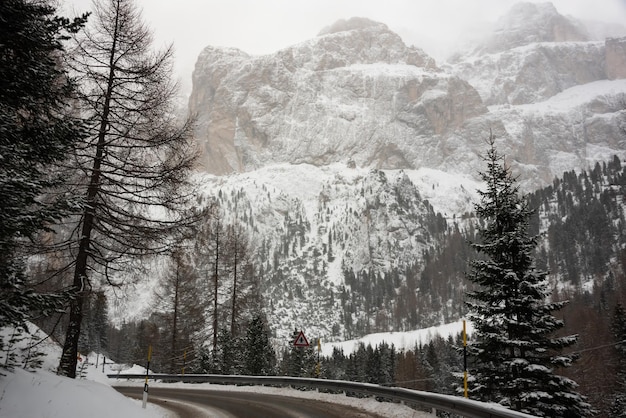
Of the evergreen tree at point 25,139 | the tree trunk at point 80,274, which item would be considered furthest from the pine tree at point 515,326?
the evergreen tree at point 25,139

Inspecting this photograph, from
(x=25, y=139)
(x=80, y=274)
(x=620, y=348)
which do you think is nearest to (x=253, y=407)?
(x=80, y=274)

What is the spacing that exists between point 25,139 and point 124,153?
366 centimetres

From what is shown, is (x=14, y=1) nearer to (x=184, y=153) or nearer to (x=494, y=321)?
(x=184, y=153)

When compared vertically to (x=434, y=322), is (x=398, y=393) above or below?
above

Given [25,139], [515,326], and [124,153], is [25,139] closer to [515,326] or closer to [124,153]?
[124,153]

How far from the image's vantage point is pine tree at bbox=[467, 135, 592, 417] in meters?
12.5

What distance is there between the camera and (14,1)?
6.49m

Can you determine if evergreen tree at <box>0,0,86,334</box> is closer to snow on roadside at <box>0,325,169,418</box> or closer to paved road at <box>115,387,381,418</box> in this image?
snow on roadside at <box>0,325,169,418</box>

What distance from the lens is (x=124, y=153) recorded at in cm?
1042

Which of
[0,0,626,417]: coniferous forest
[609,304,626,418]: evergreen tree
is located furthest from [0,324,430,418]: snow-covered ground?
[609,304,626,418]: evergreen tree

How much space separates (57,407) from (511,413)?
720cm

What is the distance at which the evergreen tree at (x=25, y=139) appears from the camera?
6.02 metres

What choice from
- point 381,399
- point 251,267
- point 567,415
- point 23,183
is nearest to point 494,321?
point 567,415

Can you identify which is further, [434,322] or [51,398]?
[434,322]
